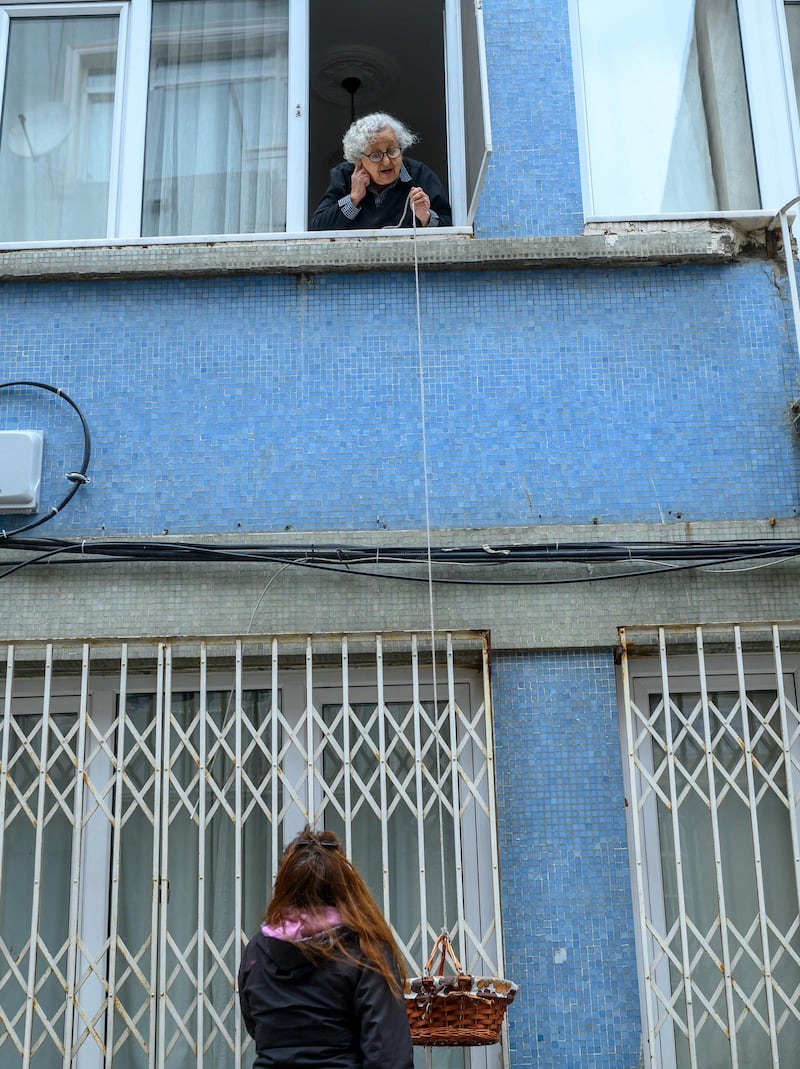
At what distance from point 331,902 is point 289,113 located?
396cm

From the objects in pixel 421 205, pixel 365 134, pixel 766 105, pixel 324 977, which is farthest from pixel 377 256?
pixel 324 977

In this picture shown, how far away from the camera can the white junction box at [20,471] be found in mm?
5496

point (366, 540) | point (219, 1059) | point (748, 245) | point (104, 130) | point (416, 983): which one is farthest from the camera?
point (104, 130)

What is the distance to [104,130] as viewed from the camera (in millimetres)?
6414

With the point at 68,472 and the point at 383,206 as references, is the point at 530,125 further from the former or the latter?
the point at 68,472

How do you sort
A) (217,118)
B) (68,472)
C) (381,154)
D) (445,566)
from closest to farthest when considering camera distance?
(445,566), (68,472), (381,154), (217,118)

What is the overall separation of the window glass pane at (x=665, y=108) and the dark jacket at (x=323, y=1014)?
3689 millimetres

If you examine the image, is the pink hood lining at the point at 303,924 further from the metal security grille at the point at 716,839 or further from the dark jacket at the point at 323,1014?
the metal security grille at the point at 716,839

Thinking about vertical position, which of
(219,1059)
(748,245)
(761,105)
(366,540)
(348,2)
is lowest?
(219,1059)

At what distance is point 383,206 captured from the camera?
6.11 m

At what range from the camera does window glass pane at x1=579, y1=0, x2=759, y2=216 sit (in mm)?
6160

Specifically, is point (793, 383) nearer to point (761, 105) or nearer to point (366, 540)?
point (761, 105)

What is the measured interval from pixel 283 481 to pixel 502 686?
4.15ft

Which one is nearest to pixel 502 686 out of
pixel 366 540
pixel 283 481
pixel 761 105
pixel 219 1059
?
pixel 366 540
